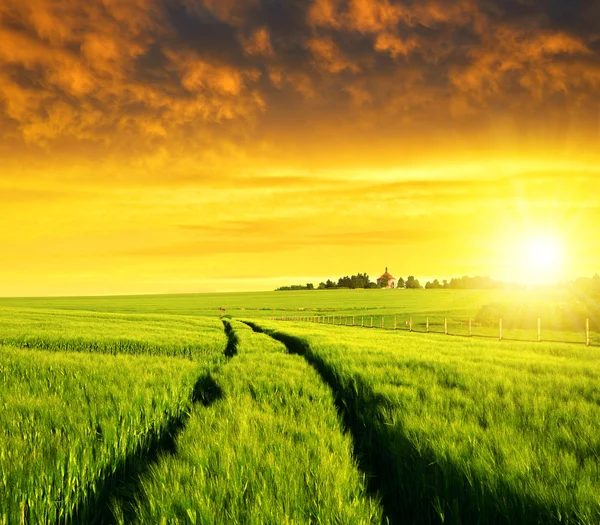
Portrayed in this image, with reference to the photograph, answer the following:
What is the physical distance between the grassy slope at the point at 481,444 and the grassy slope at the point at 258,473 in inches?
23.3

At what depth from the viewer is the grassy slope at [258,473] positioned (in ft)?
10.7

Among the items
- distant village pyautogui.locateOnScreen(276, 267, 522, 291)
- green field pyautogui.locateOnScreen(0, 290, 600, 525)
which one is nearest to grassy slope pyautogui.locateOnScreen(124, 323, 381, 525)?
green field pyautogui.locateOnScreen(0, 290, 600, 525)

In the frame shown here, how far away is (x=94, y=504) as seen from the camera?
4000mm

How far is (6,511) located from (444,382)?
749 centimetres

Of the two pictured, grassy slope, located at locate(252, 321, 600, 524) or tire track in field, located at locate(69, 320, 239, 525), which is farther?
tire track in field, located at locate(69, 320, 239, 525)

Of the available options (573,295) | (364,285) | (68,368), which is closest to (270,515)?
(68,368)

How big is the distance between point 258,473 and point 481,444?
2425 millimetres

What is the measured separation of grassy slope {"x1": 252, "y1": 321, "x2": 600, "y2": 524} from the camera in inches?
138

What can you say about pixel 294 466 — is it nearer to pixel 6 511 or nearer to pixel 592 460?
pixel 6 511

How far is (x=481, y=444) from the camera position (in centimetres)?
452

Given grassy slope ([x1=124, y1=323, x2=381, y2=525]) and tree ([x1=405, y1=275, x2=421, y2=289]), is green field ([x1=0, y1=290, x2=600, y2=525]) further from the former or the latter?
tree ([x1=405, y1=275, x2=421, y2=289])

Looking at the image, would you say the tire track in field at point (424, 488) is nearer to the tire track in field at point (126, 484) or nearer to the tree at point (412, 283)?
the tire track in field at point (126, 484)

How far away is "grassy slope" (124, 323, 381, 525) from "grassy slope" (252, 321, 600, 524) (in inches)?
23.3

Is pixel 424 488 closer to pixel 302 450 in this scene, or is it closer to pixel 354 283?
pixel 302 450
